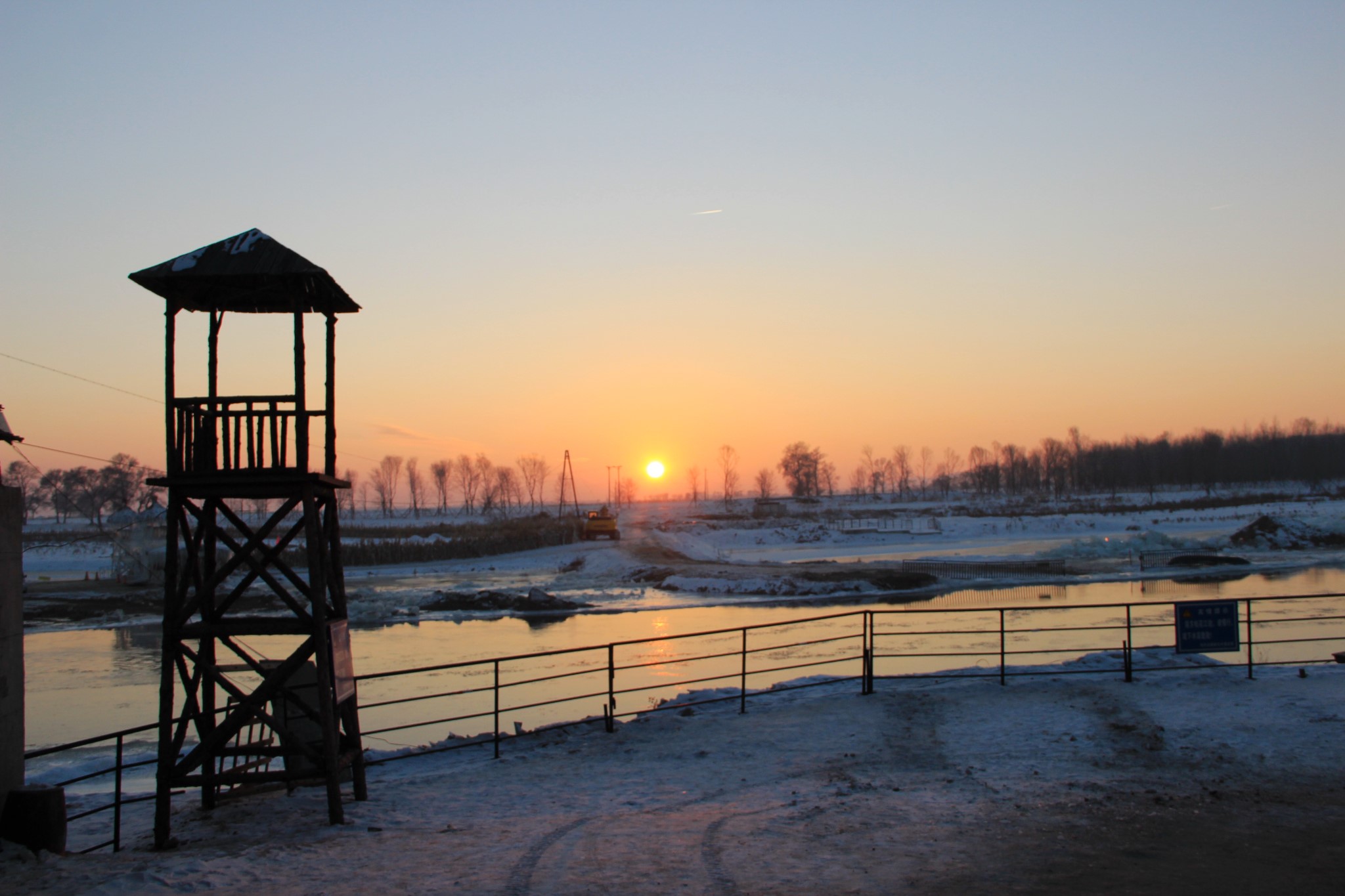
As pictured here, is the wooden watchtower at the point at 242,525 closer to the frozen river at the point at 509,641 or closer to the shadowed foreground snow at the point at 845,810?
the shadowed foreground snow at the point at 845,810

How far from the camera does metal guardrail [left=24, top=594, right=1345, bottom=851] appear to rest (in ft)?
47.5

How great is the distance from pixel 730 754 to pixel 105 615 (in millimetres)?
34336

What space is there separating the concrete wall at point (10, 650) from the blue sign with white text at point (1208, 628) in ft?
50.6

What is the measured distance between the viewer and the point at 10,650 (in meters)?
8.16

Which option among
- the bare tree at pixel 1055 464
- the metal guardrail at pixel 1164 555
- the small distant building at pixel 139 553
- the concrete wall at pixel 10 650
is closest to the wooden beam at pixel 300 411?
the concrete wall at pixel 10 650

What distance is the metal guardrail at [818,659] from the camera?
14.5 meters

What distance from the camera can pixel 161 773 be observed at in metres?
8.80

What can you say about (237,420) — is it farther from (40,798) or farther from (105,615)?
(105,615)

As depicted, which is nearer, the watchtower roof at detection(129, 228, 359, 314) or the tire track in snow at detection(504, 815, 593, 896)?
the tire track in snow at detection(504, 815, 593, 896)

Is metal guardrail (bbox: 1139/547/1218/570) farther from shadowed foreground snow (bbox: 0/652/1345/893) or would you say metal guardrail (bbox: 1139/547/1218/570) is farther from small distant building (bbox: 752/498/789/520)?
small distant building (bbox: 752/498/789/520)

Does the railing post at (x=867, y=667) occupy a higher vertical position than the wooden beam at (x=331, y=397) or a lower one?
lower

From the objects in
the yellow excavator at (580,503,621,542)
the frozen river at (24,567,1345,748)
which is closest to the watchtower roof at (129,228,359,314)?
the frozen river at (24,567,1345,748)

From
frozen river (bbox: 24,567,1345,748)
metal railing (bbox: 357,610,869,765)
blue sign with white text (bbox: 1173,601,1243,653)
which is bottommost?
frozen river (bbox: 24,567,1345,748)

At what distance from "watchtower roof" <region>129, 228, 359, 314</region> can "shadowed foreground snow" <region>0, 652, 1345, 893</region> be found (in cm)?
542
